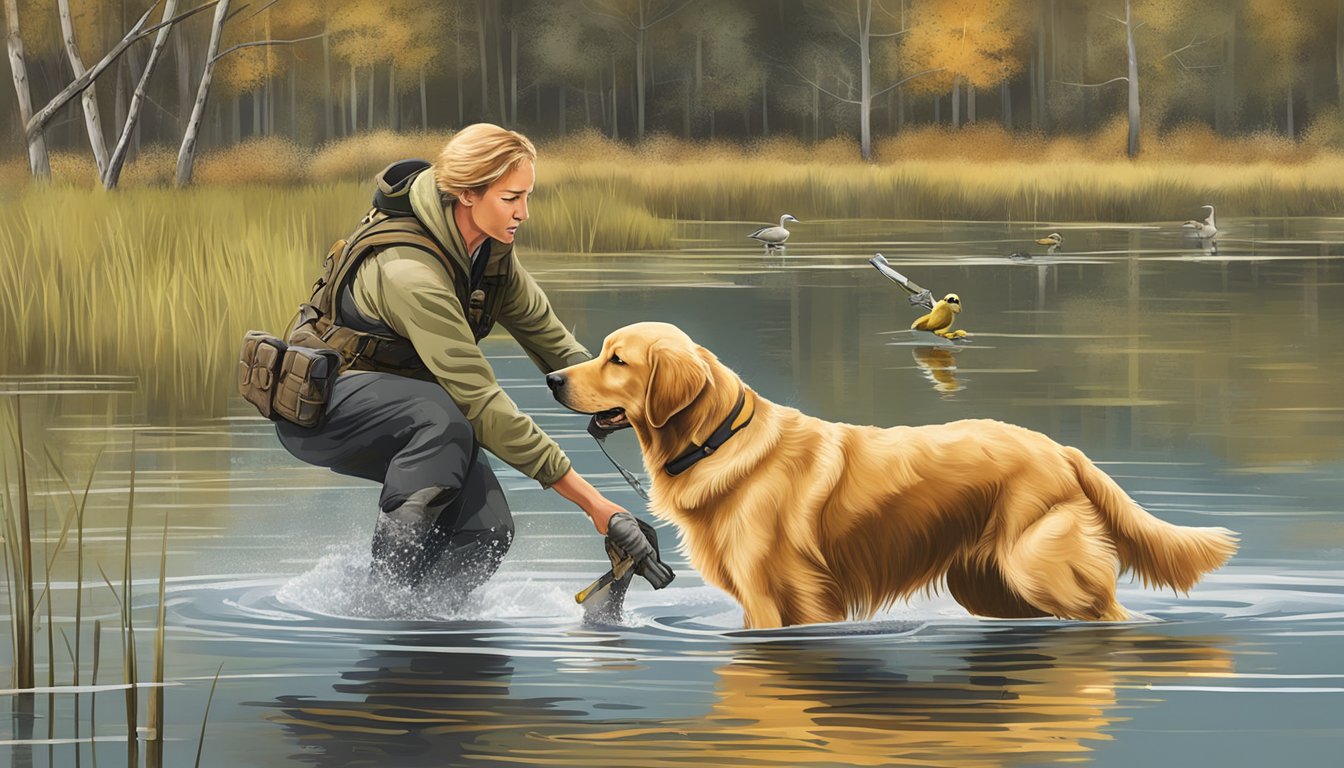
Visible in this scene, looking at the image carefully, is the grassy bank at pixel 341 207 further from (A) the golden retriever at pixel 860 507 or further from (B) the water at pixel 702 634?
(A) the golden retriever at pixel 860 507

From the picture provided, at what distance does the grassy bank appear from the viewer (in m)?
10.8

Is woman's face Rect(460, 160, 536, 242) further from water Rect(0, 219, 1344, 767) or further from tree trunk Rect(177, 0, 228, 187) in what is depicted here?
tree trunk Rect(177, 0, 228, 187)

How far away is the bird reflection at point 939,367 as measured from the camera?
10617mm

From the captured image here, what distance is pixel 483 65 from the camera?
156 feet

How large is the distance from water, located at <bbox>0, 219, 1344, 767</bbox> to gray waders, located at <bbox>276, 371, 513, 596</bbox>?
0.47ft

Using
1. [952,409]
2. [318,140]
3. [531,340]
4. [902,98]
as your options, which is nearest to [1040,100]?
[902,98]

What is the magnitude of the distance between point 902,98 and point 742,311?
116ft

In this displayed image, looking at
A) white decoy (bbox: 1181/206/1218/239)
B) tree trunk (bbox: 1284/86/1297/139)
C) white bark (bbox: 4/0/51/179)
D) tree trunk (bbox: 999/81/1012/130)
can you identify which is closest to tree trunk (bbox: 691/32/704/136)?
tree trunk (bbox: 999/81/1012/130)

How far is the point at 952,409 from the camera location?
31.9 ft

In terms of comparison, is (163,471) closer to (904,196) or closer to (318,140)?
(904,196)

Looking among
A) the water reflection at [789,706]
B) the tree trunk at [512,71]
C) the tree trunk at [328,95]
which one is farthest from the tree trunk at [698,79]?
the water reflection at [789,706]

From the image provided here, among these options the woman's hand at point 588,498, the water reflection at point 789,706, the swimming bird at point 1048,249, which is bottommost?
the water reflection at point 789,706

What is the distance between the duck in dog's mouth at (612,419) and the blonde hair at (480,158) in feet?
2.44

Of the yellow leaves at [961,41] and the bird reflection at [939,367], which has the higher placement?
the yellow leaves at [961,41]
